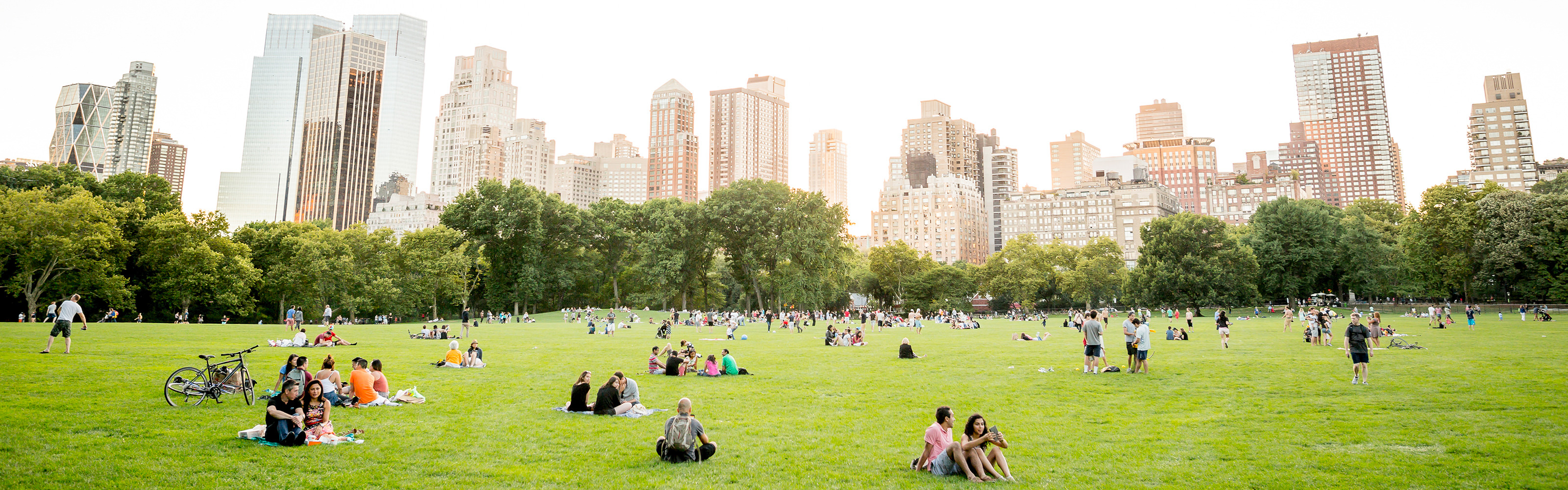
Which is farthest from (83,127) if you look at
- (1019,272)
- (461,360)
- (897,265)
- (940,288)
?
(461,360)

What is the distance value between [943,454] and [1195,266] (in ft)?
227

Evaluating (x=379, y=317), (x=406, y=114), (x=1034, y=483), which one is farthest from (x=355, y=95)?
(x=1034, y=483)

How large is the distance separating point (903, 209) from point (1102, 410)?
543 ft

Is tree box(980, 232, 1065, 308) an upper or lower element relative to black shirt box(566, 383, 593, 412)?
upper

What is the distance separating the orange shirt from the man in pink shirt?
908cm

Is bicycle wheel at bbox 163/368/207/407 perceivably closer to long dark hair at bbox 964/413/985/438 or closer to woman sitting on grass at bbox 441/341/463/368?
woman sitting on grass at bbox 441/341/463/368

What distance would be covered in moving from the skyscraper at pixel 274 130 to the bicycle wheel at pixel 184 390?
20794cm

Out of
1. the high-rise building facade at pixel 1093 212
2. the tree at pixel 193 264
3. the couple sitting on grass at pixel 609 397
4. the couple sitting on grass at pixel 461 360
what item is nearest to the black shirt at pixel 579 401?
the couple sitting on grass at pixel 609 397

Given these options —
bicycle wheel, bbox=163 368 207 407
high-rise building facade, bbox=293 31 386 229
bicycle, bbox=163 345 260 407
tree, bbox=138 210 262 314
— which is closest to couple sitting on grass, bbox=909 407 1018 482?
bicycle, bbox=163 345 260 407

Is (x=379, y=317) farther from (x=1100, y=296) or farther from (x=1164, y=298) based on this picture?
(x=1100, y=296)

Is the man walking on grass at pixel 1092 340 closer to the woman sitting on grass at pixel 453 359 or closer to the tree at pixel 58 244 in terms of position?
the woman sitting on grass at pixel 453 359

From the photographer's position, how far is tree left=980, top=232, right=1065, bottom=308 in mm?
88188

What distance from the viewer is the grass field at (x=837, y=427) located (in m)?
7.64

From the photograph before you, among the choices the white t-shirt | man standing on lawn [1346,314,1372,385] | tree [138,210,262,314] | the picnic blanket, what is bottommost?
the picnic blanket
